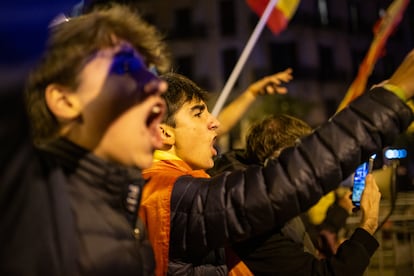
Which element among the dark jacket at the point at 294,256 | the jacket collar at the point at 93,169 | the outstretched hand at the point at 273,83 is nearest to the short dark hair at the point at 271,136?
the dark jacket at the point at 294,256

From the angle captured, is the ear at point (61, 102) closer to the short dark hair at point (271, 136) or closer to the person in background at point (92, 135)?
the person in background at point (92, 135)

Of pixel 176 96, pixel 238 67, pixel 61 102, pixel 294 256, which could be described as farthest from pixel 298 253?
pixel 238 67

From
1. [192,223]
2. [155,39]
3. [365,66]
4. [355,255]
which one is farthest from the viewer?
[365,66]

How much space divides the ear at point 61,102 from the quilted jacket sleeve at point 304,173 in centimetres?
57

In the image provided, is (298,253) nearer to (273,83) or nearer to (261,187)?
(261,187)

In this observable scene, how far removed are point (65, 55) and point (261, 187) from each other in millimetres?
642

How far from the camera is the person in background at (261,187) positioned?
1.40m

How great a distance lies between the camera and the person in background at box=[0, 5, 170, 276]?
1070mm

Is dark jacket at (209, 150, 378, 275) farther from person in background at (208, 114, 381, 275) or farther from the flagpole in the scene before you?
the flagpole

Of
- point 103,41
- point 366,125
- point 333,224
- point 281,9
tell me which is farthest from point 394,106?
point 281,9

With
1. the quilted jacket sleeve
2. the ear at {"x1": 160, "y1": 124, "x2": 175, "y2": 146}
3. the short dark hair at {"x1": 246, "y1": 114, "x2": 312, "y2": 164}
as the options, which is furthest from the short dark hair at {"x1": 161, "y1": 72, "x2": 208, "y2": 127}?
the short dark hair at {"x1": 246, "y1": 114, "x2": 312, "y2": 164}

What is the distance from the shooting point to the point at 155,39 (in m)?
1.36

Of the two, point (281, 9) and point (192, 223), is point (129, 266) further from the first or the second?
point (281, 9)

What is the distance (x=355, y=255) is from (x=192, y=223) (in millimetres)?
783
